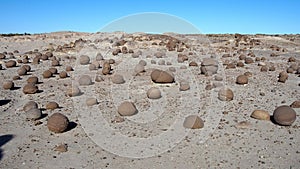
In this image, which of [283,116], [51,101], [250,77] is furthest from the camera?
[250,77]

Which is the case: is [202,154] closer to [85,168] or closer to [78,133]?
[85,168]

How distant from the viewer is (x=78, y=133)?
25.4 ft

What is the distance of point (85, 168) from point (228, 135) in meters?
3.21

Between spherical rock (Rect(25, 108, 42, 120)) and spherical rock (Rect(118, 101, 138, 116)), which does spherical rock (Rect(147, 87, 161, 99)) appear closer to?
spherical rock (Rect(118, 101, 138, 116))

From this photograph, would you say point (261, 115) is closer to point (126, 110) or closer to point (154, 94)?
point (154, 94)

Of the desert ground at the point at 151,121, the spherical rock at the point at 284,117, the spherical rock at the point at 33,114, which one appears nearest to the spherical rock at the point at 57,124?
the desert ground at the point at 151,121

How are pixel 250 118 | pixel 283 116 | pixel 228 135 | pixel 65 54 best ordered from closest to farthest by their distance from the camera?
pixel 228 135
pixel 283 116
pixel 250 118
pixel 65 54

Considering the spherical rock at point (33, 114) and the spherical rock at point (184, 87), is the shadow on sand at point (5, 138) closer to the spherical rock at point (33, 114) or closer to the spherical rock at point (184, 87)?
the spherical rock at point (33, 114)

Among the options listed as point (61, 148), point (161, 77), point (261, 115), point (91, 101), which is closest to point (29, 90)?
point (91, 101)

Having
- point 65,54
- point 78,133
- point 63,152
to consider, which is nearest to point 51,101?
point 78,133

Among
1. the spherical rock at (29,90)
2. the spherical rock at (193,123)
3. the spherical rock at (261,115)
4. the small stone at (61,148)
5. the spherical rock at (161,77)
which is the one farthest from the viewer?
the spherical rock at (161,77)

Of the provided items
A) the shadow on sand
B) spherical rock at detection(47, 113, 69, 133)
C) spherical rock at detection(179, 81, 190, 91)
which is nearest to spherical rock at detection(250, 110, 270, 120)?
spherical rock at detection(179, 81, 190, 91)

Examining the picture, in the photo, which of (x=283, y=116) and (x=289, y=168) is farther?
(x=283, y=116)

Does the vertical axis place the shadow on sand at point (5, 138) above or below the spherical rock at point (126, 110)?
below
